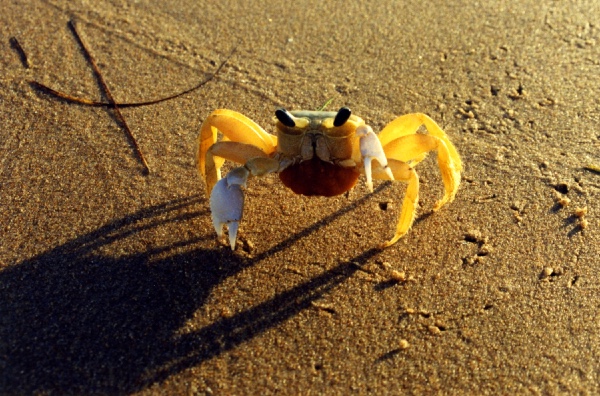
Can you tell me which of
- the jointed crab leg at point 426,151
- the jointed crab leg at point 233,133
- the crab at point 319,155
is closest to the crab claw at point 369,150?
the crab at point 319,155

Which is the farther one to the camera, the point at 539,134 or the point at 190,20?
the point at 190,20

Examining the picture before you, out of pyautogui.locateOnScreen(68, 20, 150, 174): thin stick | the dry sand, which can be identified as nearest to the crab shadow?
the dry sand

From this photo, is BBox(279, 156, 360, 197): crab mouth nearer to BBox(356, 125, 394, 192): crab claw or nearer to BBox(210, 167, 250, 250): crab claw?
BBox(356, 125, 394, 192): crab claw

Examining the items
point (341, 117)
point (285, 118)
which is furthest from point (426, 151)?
point (285, 118)

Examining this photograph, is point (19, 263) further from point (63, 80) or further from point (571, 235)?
point (571, 235)

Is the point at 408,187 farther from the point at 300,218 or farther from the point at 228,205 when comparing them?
the point at 228,205

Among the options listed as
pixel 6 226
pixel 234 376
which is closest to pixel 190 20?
pixel 6 226
